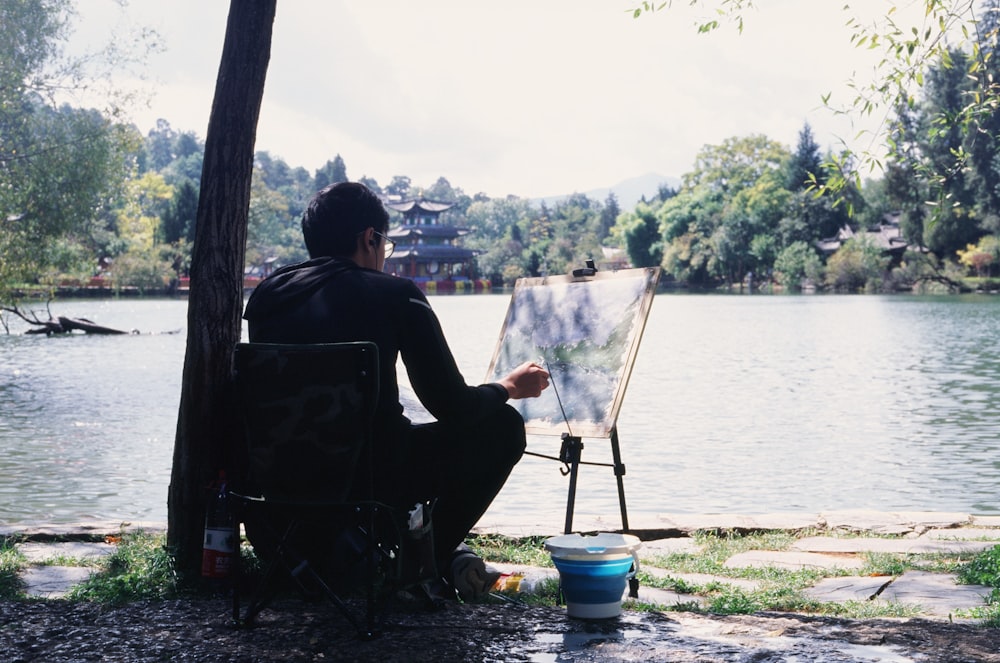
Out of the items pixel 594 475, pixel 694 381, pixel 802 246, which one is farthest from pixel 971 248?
pixel 594 475

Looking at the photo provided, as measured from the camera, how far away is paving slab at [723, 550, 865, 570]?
13.5 feet

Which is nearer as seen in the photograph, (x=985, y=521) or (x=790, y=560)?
(x=790, y=560)

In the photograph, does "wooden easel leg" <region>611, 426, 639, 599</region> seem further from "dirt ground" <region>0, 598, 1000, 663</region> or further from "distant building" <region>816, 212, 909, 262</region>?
"distant building" <region>816, 212, 909, 262</region>

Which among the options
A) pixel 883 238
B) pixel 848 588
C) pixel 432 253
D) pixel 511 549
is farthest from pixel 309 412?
pixel 432 253

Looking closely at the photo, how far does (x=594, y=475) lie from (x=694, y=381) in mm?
7823

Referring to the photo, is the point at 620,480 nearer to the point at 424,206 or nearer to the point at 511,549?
the point at 511,549

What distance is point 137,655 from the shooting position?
8.91 ft

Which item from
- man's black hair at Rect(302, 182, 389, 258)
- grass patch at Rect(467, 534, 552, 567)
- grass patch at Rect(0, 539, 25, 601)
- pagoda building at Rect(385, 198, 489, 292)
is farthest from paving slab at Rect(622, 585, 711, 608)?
pagoda building at Rect(385, 198, 489, 292)

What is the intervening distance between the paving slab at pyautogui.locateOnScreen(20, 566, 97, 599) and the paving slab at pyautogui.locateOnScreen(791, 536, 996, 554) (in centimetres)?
281

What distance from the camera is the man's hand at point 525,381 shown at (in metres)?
3.12

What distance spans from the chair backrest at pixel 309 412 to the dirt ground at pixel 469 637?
39 centimetres

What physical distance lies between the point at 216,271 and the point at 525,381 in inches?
45.7

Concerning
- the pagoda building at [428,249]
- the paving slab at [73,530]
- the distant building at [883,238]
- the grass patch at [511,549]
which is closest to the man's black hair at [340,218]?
the grass patch at [511,549]

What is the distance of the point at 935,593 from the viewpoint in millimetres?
3578
